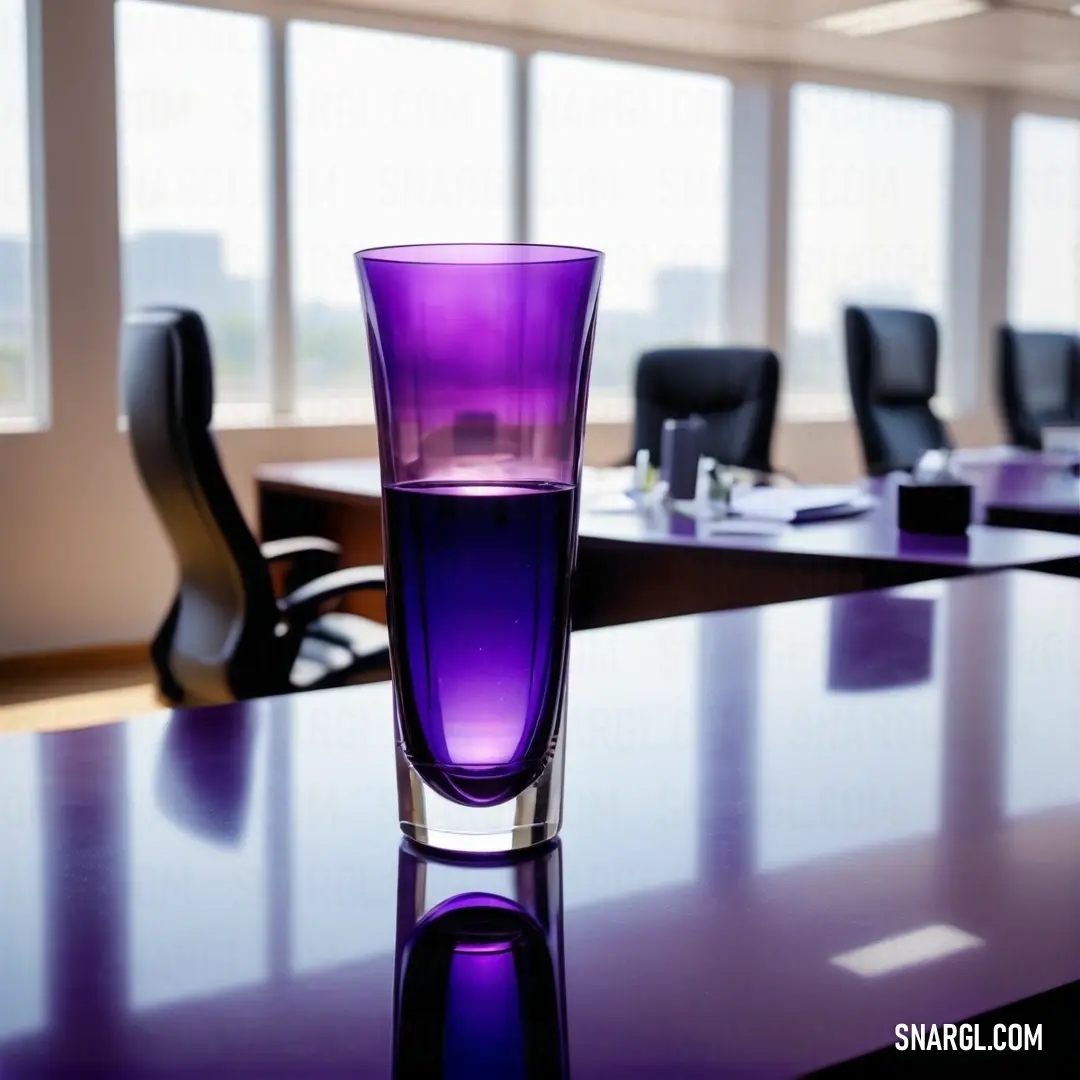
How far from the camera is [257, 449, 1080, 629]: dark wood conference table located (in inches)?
96.7

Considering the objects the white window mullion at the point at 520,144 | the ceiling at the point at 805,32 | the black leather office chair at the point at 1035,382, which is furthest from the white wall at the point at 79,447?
the black leather office chair at the point at 1035,382

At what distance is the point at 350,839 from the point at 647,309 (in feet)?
23.8

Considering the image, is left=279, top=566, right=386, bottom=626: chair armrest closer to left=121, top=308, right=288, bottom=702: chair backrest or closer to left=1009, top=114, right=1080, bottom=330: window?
left=121, top=308, right=288, bottom=702: chair backrest

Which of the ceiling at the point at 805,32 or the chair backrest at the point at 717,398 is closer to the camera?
the chair backrest at the point at 717,398

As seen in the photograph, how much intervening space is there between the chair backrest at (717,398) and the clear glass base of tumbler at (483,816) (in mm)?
4208

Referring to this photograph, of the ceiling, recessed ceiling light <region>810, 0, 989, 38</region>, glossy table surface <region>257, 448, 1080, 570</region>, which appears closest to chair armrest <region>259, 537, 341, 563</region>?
glossy table surface <region>257, 448, 1080, 570</region>

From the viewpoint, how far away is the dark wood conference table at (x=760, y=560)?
2455 millimetres

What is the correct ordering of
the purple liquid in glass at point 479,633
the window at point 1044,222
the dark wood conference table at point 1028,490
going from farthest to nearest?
1. the window at point 1044,222
2. the dark wood conference table at point 1028,490
3. the purple liquid in glass at point 479,633

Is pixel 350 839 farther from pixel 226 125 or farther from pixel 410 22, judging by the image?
pixel 410 22

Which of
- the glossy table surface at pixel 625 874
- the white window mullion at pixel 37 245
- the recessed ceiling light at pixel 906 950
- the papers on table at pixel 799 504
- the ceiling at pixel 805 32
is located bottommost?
the papers on table at pixel 799 504

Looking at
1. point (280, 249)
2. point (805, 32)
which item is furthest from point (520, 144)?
point (805, 32)

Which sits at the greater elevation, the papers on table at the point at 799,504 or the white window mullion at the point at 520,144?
the white window mullion at the point at 520,144

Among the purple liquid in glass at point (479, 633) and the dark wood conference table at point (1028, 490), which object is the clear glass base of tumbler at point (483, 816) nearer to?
the purple liquid in glass at point (479, 633)

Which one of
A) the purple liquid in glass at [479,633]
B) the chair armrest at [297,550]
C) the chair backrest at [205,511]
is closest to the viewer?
the purple liquid in glass at [479,633]
